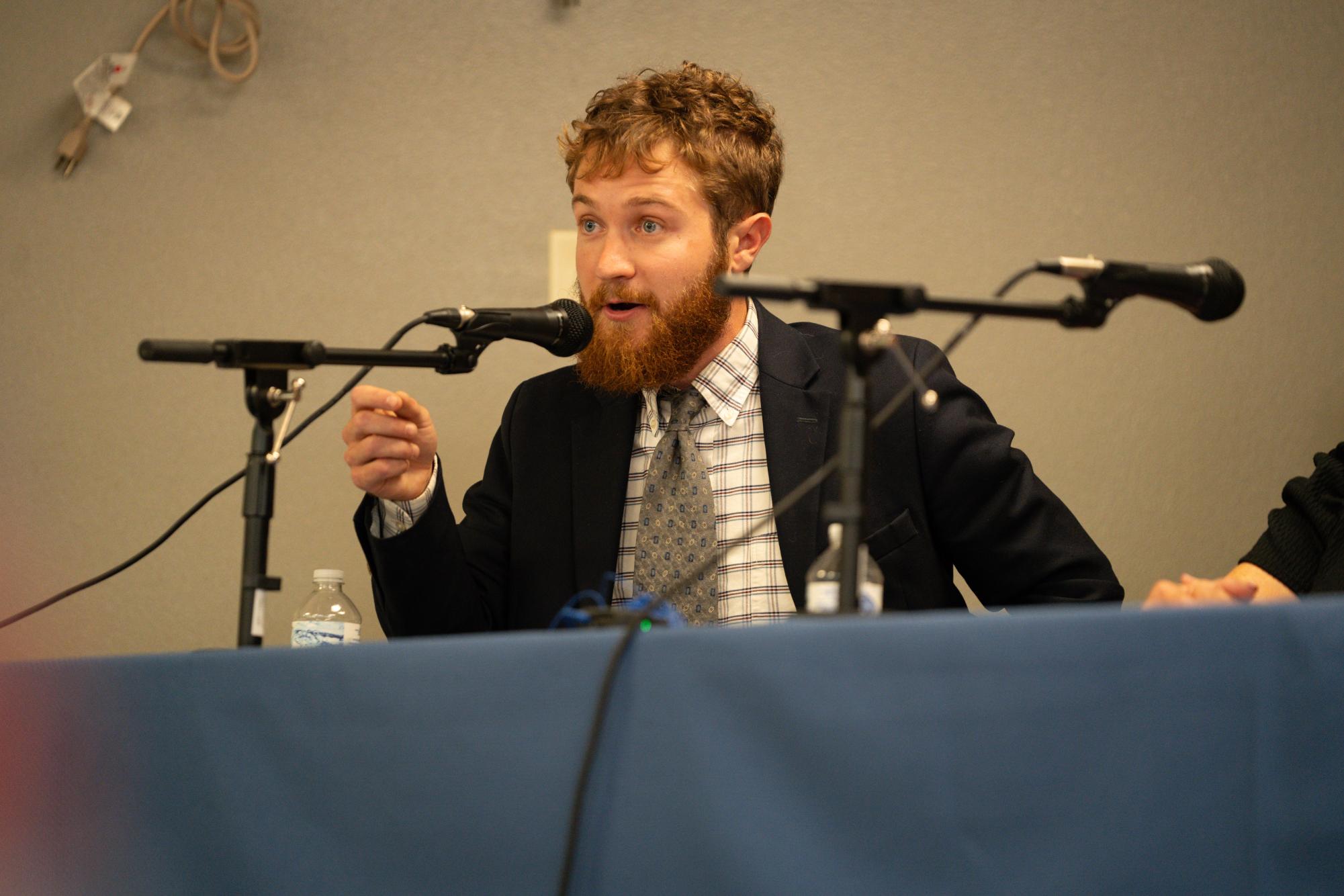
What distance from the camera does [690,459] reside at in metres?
1.83

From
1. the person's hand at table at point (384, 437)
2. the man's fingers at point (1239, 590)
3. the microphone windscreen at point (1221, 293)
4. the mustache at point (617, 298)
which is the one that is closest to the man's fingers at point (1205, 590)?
the man's fingers at point (1239, 590)

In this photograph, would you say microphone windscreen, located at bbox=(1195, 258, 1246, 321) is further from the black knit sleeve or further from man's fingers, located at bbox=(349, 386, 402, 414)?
man's fingers, located at bbox=(349, 386, 402, 414)

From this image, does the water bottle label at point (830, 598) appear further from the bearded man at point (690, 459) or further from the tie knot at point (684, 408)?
the tie knot at point (684, 408)

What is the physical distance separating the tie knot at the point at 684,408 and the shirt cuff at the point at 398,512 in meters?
0.43

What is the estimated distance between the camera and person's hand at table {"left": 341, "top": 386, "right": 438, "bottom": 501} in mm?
1430

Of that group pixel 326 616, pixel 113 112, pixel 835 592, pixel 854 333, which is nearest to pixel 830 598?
pixel 835 592

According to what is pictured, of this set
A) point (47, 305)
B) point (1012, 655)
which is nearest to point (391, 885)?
point (1012, 655)

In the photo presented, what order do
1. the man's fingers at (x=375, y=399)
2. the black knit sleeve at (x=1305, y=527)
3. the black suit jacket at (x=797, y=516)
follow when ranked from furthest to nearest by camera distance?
the black suit jacket at (x=797, y=516) < the black knit sleeve at (x=1305, y=527) < the man's fingers at (x=375, y=399)

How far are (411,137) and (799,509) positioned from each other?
1.10 meters

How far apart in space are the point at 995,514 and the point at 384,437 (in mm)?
879

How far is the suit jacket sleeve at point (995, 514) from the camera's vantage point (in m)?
1.72

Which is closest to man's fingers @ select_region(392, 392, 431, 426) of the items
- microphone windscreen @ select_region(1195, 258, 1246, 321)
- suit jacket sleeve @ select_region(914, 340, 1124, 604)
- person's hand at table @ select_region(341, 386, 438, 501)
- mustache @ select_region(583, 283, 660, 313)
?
person's hand at table @ select_region(341, 386, 438, 501)

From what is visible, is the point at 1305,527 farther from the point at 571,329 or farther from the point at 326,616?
the point at 326,616

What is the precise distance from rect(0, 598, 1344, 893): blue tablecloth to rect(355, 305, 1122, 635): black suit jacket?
81 cm
